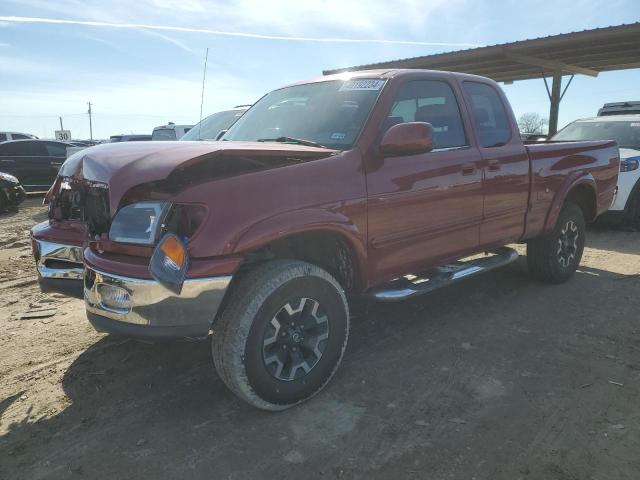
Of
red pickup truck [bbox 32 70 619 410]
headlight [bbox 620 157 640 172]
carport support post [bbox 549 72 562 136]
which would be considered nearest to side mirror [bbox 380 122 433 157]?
red pickup truck [bbox 32 70 619 410]

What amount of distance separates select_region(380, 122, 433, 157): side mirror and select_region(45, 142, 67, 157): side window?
13199mm

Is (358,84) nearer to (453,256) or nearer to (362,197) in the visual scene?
(362,197)

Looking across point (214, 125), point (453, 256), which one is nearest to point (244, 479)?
point (453, 256)

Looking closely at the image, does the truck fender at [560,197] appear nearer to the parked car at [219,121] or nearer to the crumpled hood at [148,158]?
the crumpled hood at [148,158]

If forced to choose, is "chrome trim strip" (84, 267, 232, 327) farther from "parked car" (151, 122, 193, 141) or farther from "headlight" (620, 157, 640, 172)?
"parked car" (151, 122, 193, 141)

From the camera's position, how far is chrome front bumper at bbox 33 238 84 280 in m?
3.38

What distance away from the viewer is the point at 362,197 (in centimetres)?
323

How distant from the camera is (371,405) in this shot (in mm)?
3049

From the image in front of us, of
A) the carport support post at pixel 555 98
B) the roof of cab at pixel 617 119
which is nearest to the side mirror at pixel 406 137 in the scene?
the roof of cab at pixel 617 119

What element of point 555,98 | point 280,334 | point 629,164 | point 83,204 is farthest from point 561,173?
point 555,98

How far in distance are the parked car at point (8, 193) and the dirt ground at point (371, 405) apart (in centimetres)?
729

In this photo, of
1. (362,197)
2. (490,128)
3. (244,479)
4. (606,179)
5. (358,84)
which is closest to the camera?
(244,479)

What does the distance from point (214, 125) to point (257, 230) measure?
21.7 ft

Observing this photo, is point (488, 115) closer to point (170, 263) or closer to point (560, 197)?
point (560, 197)
